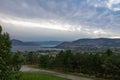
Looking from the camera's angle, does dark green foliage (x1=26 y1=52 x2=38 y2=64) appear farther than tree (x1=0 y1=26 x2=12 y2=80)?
Yes

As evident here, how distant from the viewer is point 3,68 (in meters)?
13.4

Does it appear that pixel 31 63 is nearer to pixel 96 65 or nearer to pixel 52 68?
pixel 52 68

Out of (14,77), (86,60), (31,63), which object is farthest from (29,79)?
(31,63)

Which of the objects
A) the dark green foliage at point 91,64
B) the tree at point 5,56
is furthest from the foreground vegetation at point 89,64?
the tree at point 5,56

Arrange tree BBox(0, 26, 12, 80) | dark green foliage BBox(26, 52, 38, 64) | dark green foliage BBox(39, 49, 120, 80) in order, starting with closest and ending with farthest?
tree BBox(0, 26, 12, 80) < dark green foliage BBox(39, 49, 120, 80) < dark green foliage BBox(26, 52, 38, 64)

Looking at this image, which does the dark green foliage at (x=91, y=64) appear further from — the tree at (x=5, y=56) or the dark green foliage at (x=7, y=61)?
the tree at (x=5, y=56)

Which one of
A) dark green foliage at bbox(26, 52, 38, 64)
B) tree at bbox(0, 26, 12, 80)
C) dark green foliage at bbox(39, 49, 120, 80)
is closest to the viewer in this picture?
tree at bbox(0, 26, 12, 80)

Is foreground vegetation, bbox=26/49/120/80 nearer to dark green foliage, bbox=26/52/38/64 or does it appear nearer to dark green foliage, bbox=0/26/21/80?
dark green foliage, bbox=26/52/38/64

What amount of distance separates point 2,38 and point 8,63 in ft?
5.83

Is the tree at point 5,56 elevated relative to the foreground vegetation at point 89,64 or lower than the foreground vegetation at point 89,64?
elevated

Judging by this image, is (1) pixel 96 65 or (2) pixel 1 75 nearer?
(2) pixel 1 75

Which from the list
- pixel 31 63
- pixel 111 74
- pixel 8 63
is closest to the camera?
pixel 8 63

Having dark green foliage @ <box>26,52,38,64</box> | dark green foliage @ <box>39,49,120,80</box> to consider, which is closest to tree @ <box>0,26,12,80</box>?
dark green foliage @ <box>39,49,120,80</box>

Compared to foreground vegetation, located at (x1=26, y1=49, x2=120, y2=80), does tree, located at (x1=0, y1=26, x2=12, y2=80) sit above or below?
above
